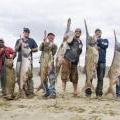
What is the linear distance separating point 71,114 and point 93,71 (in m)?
3.47

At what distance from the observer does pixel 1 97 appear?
51.1 ft

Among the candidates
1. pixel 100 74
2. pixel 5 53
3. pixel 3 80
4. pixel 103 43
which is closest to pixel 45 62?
pixel 5 53

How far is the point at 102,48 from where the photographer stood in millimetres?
15883

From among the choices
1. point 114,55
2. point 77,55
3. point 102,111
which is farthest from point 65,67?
point 102,111

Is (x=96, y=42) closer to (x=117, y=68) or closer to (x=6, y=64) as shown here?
(x=117, y=68)

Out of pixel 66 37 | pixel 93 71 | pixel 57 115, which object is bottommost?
pixel 57 115

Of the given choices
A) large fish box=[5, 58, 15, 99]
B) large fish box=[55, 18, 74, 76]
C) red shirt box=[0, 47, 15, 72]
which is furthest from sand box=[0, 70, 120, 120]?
red shirt box=[0, 47, 15, 72]

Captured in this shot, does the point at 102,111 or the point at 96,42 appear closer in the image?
the point at 102,111

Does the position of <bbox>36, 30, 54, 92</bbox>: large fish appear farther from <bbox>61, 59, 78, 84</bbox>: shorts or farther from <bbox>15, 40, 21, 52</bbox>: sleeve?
<bbox>15, 40, 21, 52</bbox>: sleeve

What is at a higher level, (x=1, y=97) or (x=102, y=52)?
(x=102, y=52)

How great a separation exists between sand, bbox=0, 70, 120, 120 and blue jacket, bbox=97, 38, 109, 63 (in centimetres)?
111

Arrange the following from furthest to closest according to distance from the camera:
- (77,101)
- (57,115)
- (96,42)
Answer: (96,42) < (77,101) < (57,115)

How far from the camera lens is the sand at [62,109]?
1241 centimetres

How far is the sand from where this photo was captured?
1241cm
